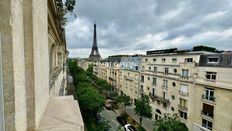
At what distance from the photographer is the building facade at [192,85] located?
14562 millimetres

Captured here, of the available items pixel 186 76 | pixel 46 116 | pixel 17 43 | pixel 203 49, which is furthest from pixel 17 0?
pixel 203 49

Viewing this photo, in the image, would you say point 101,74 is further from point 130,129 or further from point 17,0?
point 17,0

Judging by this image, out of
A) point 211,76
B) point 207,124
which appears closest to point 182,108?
point 207,124

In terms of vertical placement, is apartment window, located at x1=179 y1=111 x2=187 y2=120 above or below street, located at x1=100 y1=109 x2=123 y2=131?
above

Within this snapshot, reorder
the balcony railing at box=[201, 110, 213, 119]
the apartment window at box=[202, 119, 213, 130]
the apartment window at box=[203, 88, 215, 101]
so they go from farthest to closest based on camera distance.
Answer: the apartment window at box=[202, 119, 213, 130], the balcony railing at box=[201, 110, 213, 119], the apartment window at box=[203, 88, 215, 101]

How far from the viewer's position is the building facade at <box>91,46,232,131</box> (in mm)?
14562

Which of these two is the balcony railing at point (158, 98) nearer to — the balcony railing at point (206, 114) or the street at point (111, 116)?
the balcony railing at point (206, 114)

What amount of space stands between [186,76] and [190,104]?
10.3 ft

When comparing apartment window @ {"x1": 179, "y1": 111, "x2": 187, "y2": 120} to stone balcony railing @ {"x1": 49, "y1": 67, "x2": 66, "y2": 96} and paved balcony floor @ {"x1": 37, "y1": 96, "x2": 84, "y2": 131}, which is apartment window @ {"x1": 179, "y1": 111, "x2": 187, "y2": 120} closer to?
stone balcony railing @ {"x1": 49, "y1": 67, "x2": 66, "y2": 96}

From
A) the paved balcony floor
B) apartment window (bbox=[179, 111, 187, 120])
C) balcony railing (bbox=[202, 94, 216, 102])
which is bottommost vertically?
apartment window (bbox=[179, 111, 187, 120])

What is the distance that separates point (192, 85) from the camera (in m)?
17.5

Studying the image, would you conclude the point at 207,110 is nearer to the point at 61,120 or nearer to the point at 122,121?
the point at 122,121

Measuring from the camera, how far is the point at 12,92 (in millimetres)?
1931

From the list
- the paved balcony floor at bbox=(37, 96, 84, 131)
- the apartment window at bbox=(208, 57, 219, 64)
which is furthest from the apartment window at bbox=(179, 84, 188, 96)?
the paved balcony floor at bbox=(37, 96, 84, 131)
